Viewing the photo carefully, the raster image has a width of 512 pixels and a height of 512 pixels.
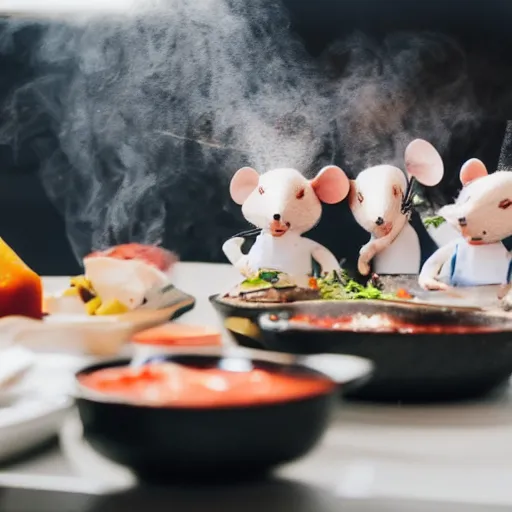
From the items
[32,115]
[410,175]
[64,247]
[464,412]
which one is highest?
[32,115]

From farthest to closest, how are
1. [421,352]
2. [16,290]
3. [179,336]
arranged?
[16,290], [179,336], [421,352]

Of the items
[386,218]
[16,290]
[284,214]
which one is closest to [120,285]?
[16,290]

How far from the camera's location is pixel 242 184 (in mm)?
1091

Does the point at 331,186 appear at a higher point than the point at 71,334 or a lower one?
higher

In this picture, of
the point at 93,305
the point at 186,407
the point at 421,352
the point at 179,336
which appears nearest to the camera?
the point at 186,407

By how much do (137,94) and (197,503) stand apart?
0.81m

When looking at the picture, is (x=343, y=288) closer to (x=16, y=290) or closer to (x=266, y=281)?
(x=266, y=281)

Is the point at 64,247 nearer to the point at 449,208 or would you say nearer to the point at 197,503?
the point at 449,208

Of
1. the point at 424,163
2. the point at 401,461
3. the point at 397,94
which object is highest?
the point at 397,94

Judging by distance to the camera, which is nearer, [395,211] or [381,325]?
[381,325]

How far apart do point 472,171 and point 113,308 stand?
0.56 m

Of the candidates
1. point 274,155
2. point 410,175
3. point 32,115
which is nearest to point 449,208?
point 410,175

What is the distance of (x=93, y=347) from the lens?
0.80 metres

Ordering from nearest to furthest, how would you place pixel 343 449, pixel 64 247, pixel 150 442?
pixel 150 442 < pixel 343 449 < pixel 64 247
